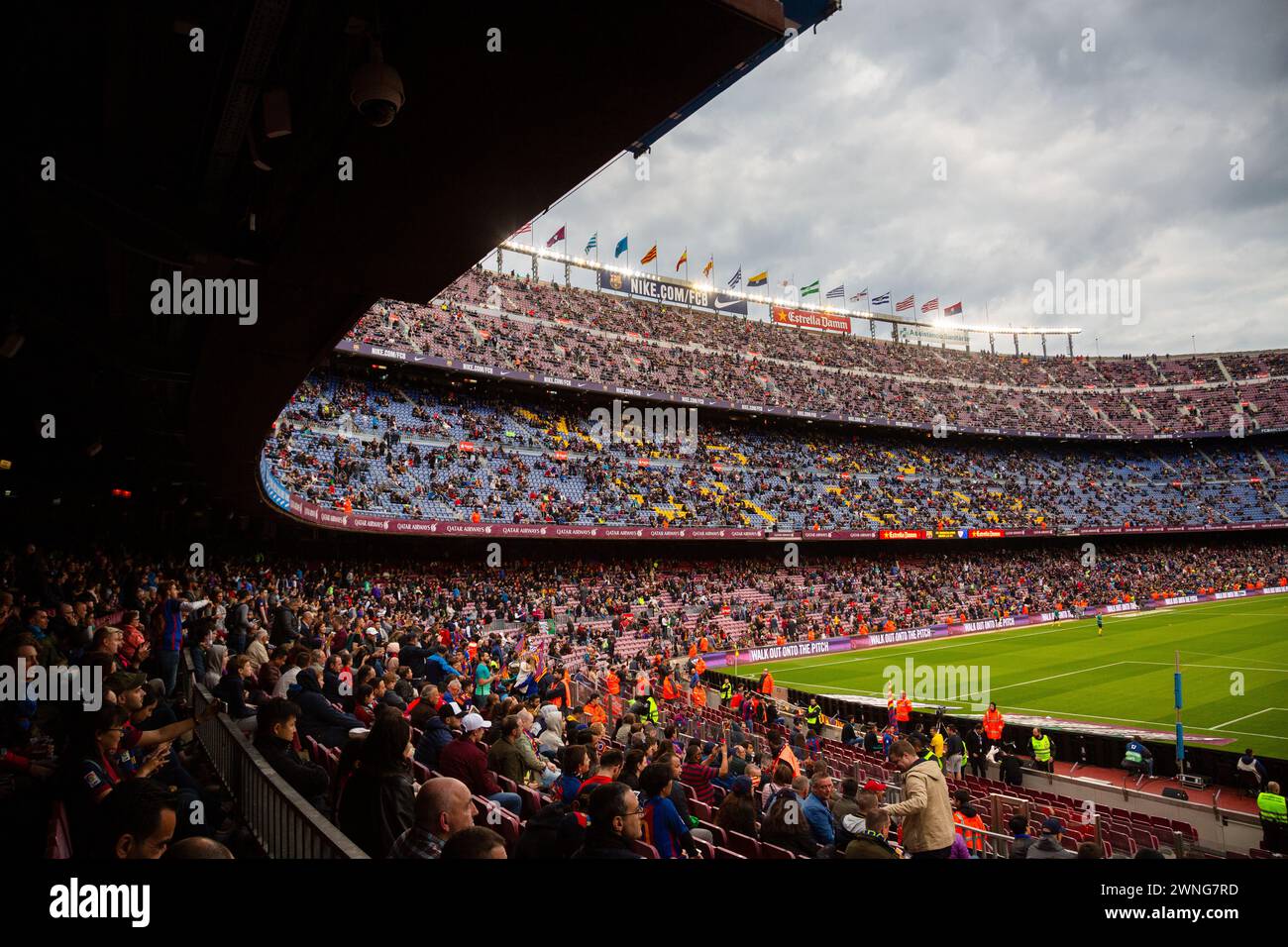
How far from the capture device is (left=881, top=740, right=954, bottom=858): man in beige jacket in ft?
18.2

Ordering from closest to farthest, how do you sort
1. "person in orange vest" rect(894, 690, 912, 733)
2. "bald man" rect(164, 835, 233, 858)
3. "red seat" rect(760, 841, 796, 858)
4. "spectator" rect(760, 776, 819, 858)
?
"bald man" rect(164, 835, 233, 858)
"red seat" rect(760, 841, 796, 858)
"spectator" rect(760, 776, 819, 858)
"person in orange vest" rect(894, 690, 912, 733)

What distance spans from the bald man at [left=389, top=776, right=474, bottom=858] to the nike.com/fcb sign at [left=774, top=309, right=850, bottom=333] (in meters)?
72.1

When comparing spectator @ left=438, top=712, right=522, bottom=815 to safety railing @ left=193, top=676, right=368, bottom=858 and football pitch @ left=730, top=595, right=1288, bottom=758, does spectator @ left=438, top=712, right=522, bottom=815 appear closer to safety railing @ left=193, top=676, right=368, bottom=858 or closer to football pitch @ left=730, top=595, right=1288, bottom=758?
safety railing @ left=193, top=676, right=368, bottom=858

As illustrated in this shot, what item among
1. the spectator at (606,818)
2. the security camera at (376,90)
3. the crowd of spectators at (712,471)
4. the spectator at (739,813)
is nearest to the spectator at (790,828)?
the spectator at (739,813)

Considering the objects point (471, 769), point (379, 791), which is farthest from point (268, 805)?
point (471, 769)

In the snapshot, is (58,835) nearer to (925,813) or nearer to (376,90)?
(376,90)

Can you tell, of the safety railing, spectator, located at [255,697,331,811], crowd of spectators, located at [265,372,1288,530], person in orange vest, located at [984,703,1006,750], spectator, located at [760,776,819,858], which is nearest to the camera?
the safety railing

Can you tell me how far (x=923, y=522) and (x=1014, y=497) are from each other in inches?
543

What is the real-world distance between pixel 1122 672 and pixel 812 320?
5089cm

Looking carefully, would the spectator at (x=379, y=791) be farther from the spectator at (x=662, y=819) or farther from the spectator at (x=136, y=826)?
the spectator at (x=662, y=819)

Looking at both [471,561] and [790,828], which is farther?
[471,561]

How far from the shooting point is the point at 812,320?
245 feet

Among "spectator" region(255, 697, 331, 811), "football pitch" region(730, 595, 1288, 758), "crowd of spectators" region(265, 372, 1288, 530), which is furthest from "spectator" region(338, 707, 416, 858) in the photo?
"crowd of spectators" region(265, 372, 1288, 530)

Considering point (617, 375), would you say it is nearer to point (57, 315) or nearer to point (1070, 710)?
point (1070, 710)
